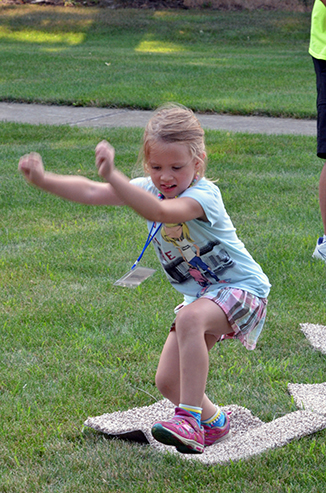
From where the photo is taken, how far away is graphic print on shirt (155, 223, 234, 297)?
230cm

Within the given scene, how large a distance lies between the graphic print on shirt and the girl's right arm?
0.22m

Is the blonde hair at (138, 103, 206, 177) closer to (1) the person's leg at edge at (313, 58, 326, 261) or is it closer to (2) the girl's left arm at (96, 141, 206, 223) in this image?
(2) the girl's left arm at (96, 141, 206, 223)

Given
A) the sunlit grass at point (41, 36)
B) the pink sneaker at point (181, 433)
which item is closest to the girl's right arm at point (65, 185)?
the pink sneaker at point (181, 433)

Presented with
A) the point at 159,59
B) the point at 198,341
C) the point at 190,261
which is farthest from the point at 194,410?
the point at 159,59

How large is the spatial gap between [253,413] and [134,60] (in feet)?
38.5

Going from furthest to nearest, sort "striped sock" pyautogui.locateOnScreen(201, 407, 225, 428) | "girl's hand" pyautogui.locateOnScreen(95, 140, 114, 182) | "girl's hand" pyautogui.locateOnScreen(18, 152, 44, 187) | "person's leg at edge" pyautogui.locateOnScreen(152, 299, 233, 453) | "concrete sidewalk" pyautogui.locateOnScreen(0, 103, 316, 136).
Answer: "concrete sidewalk" pyautogui.locateOnScreen(0, 103, 316, 136)
"striped sock" pyautogui.locateOnScreen(201, 407, 225, 428)
"person's leg at edge" pyautogui.locateOnScreen(152, 299, 233, 453)
"girl's hand" pyautogui.locateOnScreen(18, 152, 44, 187)
"girl's hand" pyautogui.locateOnScreen(95, 140, 114, 182)

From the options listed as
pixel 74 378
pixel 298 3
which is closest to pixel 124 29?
pixel 298 3

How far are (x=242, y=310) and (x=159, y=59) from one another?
12.2 m

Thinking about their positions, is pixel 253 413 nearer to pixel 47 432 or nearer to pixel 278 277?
pixel 47 432

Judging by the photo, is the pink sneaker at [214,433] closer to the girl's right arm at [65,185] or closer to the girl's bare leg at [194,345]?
the girl's bare leg at [194,345]

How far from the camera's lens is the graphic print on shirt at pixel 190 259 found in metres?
2.30

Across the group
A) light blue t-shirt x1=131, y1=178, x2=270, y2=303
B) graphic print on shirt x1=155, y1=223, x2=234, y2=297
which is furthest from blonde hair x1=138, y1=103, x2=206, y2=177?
graphic print on shirt x1=155, y1=223, x2=234, y2=297

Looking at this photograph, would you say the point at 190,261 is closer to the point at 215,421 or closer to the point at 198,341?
the point at 198,341

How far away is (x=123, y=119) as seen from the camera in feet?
26.8
